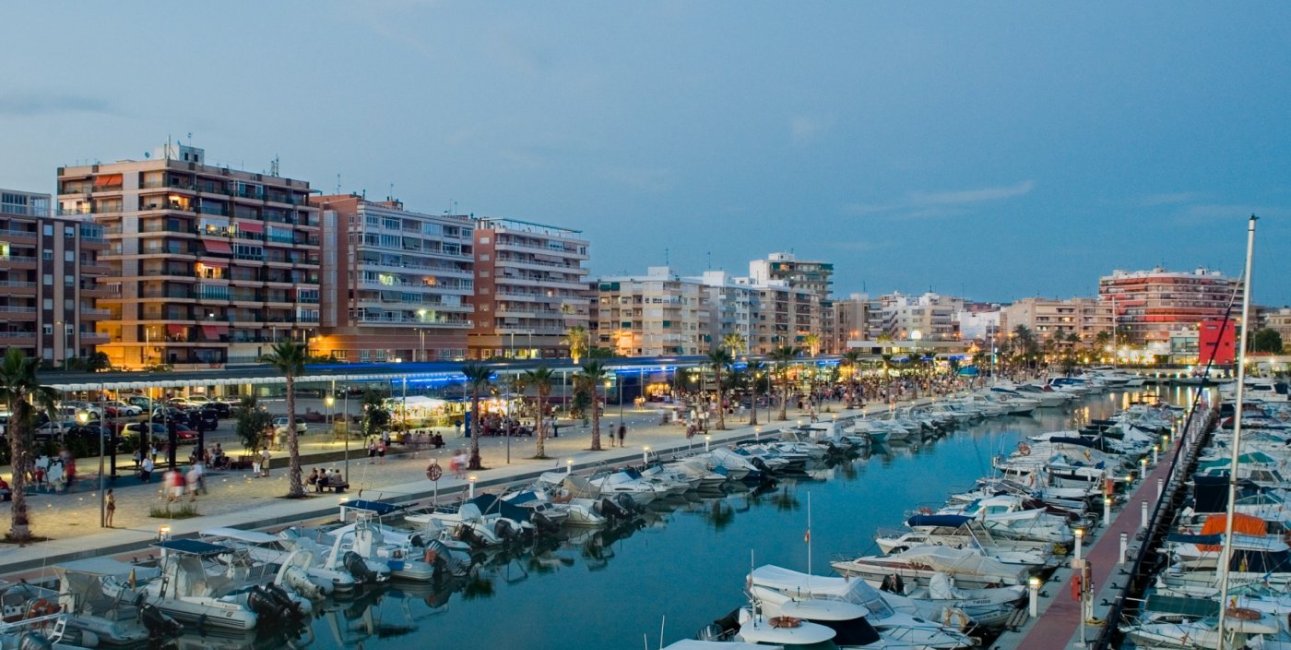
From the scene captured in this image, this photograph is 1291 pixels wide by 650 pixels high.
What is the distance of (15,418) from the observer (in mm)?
31422

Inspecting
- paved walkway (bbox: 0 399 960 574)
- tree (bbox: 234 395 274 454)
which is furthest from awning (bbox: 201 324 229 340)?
tree (bbox: 234 395 274 454)

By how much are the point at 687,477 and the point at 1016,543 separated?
62.1 feet

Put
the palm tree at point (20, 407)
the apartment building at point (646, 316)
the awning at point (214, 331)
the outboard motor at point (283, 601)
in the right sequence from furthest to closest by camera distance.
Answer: the apartment building at point (646, 316)
the awning at point (214, 331)
the palm tree at point (20, 407)
the outboard motor at point (283, 601)

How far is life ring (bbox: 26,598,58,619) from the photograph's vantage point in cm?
2356

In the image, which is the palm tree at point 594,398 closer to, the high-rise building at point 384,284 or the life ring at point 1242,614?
the life ring at point 1242,614

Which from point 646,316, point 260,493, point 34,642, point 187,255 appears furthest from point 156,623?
point 646,316

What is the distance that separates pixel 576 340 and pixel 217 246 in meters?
49.1

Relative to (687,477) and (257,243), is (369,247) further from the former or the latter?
(687,477)

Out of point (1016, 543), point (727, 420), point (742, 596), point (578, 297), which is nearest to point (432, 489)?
point (742, 596)

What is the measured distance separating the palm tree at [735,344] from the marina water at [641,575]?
76582mm

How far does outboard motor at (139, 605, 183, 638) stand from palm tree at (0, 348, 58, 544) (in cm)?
758

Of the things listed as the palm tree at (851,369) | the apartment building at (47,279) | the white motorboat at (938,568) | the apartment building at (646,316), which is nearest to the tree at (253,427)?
the white motorboat at (938,568)

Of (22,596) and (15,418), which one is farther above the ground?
(15,418)

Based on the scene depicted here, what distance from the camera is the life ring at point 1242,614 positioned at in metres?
22.9
